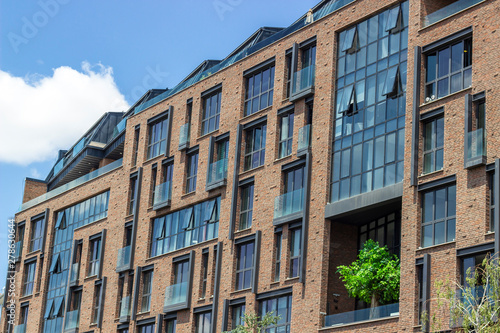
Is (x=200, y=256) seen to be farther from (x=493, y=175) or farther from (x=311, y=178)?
(x=493, y=175)

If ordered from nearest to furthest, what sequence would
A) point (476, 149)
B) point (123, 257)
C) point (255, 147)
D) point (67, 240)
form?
point (476, 149) → point (255, 147) → point (123, 257) → point (67, 240)

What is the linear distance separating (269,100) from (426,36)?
11.5 m

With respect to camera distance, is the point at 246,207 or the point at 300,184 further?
the point at 246,207

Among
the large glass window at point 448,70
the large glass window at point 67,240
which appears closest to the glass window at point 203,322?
the large glass window at point 67,240

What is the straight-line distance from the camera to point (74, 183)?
2638 inches

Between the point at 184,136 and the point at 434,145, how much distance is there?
1938cm

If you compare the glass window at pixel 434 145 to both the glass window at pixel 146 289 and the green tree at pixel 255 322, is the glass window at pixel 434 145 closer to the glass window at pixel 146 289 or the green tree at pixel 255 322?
the green tree at pixel 255 322

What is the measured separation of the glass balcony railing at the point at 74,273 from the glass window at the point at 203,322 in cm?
1403

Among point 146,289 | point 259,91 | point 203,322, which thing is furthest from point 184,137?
point 203,322

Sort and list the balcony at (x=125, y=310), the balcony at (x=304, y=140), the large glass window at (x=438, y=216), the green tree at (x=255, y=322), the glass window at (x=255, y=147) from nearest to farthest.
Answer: the large glass window at (x=438, y=216) < the green tree at (x=255, y=322) < the balcony at (x=304, y=140) < the glass window at (x=255, y=147) < the balcony at (x=125, y=310)

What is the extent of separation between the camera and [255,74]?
5325 cm

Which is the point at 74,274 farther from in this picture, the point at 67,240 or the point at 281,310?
the point at 281,310

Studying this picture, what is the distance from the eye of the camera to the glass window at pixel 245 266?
49281mm

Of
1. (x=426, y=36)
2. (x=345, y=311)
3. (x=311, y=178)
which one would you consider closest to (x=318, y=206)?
(x=311, y=178)
